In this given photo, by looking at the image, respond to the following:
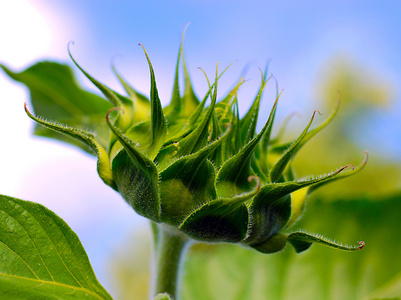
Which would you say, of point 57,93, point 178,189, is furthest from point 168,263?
point 57,93

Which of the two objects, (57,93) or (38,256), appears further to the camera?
(57,93)

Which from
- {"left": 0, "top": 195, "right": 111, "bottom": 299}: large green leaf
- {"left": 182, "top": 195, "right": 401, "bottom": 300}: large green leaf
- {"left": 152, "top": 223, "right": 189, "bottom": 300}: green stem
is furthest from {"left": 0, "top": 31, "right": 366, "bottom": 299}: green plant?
{"left": 182, "top": 195, "right": 401, "bottom": 300}: large green leaf

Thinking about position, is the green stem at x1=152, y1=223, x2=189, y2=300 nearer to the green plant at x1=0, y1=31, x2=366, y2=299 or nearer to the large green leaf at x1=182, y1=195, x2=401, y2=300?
the green plant at x1=0, y1=31, x2=366, y2=299

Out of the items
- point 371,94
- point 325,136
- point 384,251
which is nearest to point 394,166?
point 325,136

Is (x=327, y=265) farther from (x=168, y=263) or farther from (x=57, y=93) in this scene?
(x=57, y=93)

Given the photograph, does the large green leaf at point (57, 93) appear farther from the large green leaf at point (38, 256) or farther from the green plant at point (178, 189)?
the large green leaf at point (38, 256)

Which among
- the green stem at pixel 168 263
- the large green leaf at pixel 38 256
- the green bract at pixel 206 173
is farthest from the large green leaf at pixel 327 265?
the large green leaf at pixel 38 256
